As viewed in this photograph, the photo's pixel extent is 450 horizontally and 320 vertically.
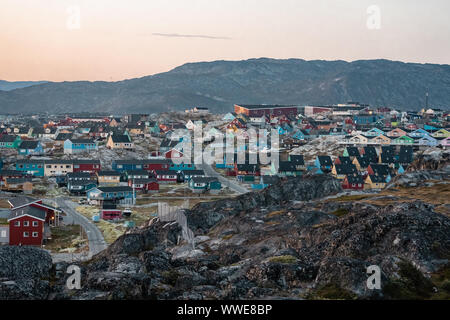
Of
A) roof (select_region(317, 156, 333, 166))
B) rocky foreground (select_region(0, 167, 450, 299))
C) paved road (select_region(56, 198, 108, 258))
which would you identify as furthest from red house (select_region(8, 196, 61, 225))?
roof (select_region(317, 156, 333, 166))

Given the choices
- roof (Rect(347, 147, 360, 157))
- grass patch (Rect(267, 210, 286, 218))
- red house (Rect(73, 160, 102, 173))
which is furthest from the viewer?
roof (Rect(347, 147, 360, 157))

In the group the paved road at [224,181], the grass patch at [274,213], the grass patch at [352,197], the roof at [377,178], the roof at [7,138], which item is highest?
the roof at [7,138]

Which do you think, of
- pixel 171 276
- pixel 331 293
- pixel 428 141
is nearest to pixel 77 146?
pixel 428 141

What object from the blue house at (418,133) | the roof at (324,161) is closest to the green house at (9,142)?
the roof at (324,161)

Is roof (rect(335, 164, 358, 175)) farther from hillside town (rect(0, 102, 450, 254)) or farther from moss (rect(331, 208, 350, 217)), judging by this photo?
moss (rect(331, 208, 350, 217))

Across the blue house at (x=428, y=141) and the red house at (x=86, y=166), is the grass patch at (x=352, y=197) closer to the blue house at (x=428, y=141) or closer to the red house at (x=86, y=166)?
the red house at (x=86, y=166)
